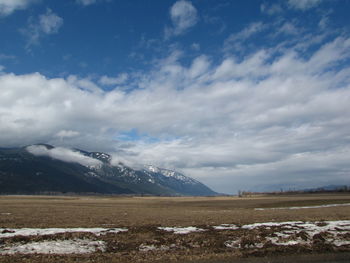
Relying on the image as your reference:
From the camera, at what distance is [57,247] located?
2114 cm

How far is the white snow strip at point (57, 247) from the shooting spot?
20.4m

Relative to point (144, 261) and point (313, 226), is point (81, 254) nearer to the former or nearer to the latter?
point (144, 261)

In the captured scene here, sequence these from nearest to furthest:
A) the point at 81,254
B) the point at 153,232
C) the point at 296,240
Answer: the point at 81,254 → the point at 296,240 → the point at 153,232

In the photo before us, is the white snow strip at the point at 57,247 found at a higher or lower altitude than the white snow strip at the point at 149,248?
higher

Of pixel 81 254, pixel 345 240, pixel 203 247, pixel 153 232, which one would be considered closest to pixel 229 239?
pixel 203 247

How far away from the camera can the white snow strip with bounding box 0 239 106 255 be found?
2038cm

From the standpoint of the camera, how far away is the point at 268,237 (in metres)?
24.3

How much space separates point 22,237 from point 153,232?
398 inches

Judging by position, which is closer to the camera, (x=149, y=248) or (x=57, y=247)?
(x=57, y=247)

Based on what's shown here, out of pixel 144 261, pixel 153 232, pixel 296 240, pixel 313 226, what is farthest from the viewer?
pixel 313 226

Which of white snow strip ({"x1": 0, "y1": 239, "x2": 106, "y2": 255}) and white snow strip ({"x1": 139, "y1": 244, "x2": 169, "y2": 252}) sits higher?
white snow strip ({"x1": 0, "y1": 239, "x2": 106, "y2": 255})

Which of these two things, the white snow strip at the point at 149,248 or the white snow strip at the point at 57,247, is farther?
Answer: the white snow strip at the point at 149,248

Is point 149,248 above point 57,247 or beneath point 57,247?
beneath

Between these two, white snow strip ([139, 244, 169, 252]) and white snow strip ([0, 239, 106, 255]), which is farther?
white snow strip ([139, 244, 169, 252])
